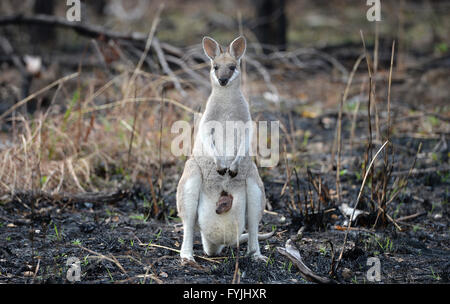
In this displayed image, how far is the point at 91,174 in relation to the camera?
16.6 feet

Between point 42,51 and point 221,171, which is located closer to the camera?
point 221,171

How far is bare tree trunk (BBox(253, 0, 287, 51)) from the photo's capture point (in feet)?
26.9

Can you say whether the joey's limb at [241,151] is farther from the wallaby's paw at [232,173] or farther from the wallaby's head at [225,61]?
the wallaby's head at [225,61]

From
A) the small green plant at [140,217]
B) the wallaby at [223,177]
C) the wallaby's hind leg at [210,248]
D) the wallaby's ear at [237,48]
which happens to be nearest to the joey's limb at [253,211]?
the wallaby at [223,177]

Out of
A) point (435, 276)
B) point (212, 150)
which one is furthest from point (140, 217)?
point (435, 276)

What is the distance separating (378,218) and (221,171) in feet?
4.57

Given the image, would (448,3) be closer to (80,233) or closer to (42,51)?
(42,51)

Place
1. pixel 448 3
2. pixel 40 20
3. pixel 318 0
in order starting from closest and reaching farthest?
pixel 40 20
pixel 448 3
pixel 318 0

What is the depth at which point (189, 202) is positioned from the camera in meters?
3.35

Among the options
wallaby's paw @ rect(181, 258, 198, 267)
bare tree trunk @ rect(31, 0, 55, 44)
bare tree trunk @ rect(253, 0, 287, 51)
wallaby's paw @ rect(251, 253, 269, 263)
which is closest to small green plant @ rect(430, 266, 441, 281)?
wallaby's paw @ rect(251, 253, 269, 263)

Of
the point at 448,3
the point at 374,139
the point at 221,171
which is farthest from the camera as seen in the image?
the point at 448,3

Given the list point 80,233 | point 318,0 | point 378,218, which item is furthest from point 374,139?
point 318,0

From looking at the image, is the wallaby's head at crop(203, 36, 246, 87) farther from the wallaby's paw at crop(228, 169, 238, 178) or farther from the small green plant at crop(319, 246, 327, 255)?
the small green plant at crop(319, 246, 327, 255)
